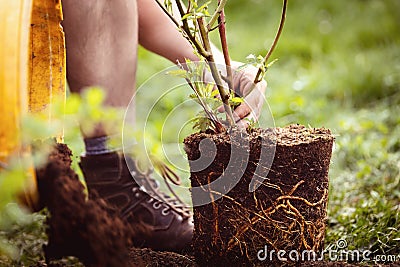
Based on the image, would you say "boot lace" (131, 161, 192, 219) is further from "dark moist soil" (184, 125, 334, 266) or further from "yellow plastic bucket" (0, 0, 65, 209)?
"yellow plastic bucket" (0, 0, 65, 209)

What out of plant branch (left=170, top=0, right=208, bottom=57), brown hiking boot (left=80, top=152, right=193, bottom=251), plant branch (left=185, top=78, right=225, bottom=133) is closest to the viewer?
plant branch (left=170, top=0, right=208, bottom=57)

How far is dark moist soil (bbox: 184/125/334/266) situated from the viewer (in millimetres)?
1399

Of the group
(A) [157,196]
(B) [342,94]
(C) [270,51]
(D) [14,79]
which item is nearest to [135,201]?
(A) [157,196]

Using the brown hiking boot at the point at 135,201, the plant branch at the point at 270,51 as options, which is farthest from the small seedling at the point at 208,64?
the brown hiking boot at the point at 135,201

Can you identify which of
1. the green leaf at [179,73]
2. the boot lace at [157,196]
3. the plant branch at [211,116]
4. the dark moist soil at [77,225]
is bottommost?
the dark moist soil at [77,225]

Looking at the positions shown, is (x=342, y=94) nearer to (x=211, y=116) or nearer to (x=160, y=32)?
(x=160, y=32)

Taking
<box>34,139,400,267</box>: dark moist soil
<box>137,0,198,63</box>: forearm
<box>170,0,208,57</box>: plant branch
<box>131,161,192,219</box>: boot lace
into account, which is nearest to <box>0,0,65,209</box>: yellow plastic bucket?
<box>34,139,400,267</box>: dark moist soil

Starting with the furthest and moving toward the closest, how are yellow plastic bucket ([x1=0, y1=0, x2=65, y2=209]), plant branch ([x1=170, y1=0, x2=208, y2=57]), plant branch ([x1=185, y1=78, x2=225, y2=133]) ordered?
plant branch ([x1=185, y1=78, x2=225, y2=133]) < plant branch ([x1=170, y1=0, x2=208, y2=57]) < yellow plastic bucket ([x1=0, y1=0, x2=65, y2=209])

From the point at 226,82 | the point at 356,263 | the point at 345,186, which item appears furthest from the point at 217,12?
the point at 345,186

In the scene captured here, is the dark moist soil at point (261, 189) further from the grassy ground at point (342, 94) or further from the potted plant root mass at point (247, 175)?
the grassy ground at point (342, 94)

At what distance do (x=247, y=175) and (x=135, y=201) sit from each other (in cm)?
56

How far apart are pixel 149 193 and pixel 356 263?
0.64 m

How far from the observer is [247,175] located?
1.41 meters

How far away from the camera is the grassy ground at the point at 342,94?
191cm
